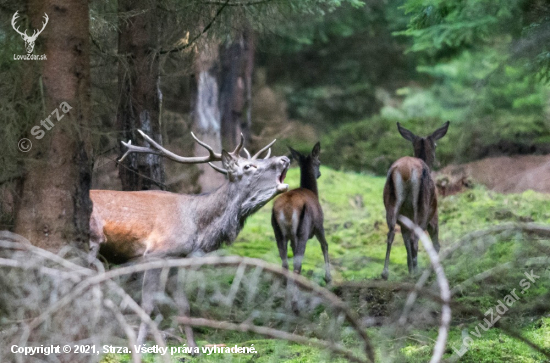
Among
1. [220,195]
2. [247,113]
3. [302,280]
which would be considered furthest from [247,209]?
[247,113]

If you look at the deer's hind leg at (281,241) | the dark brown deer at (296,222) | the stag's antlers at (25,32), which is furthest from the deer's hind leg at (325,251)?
the stag's antlers at (25,32)

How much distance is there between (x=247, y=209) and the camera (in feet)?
23.6

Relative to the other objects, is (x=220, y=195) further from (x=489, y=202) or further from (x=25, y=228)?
(x=489, y=202)

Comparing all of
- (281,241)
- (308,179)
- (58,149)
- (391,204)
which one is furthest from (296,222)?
(58,149)

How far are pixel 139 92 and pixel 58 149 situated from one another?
110 inches

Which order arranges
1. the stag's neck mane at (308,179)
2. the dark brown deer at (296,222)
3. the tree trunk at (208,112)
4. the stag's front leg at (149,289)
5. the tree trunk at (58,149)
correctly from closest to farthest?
A: the tree trunk at (58,149) < the stag's front leg at (149,289) < the dark brown deer at (296,222) < the stag's neck mane at (308,179) < the tree trunk at (208,112)

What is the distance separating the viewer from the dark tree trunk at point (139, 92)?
25.2ft

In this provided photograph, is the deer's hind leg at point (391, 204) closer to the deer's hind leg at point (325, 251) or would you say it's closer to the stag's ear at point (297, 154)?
the deer's hind leg at point (325, 251)

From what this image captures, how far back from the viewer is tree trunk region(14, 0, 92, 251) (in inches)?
202

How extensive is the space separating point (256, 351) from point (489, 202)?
7.44 meters

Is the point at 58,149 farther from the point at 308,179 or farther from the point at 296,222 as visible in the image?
the point at 308,179

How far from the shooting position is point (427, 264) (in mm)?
8531

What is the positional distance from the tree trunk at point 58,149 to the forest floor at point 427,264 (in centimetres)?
119

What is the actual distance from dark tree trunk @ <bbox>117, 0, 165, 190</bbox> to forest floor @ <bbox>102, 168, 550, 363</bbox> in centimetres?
144
